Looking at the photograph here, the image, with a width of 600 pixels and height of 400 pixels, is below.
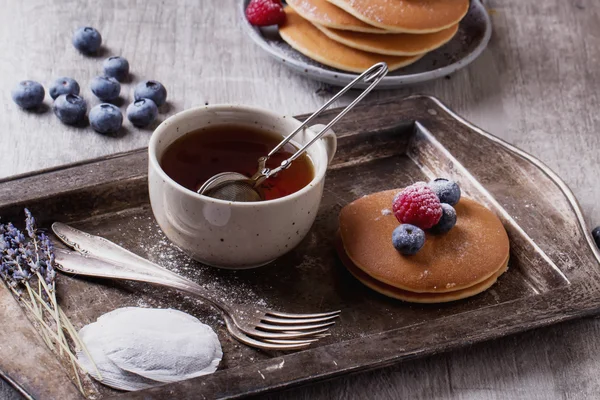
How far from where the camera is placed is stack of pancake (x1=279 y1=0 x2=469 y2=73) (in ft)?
5.92

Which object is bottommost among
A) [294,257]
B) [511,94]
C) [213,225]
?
[511,94]

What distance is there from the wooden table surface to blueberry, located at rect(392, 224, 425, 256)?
295 mm

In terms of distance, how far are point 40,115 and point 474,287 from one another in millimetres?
1080

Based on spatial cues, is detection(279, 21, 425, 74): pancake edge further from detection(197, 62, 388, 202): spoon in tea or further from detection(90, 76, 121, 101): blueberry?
detection(197, 62, 388, 202): spoon in tea

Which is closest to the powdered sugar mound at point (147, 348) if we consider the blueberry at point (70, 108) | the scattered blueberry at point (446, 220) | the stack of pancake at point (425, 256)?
the stack of pancake at point (425, 256)

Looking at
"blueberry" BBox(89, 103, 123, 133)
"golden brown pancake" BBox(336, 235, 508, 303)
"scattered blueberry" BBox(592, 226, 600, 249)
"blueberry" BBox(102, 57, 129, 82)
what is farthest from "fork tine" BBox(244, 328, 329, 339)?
"blueberry" BBox(102, 57, 129, 82)

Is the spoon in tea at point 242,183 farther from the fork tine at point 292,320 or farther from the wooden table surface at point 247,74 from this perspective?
the wooden table surface at point 247,74

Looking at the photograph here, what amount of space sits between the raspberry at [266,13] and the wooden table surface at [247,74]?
125mm

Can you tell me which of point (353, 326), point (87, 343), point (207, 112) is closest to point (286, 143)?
point (207, 112)

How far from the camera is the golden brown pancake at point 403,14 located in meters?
1.79

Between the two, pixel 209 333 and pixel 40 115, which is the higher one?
pixel 209 333

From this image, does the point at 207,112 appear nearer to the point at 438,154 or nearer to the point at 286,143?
the point at 286,143

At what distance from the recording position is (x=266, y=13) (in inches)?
76.8

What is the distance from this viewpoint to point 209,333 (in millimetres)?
1141
